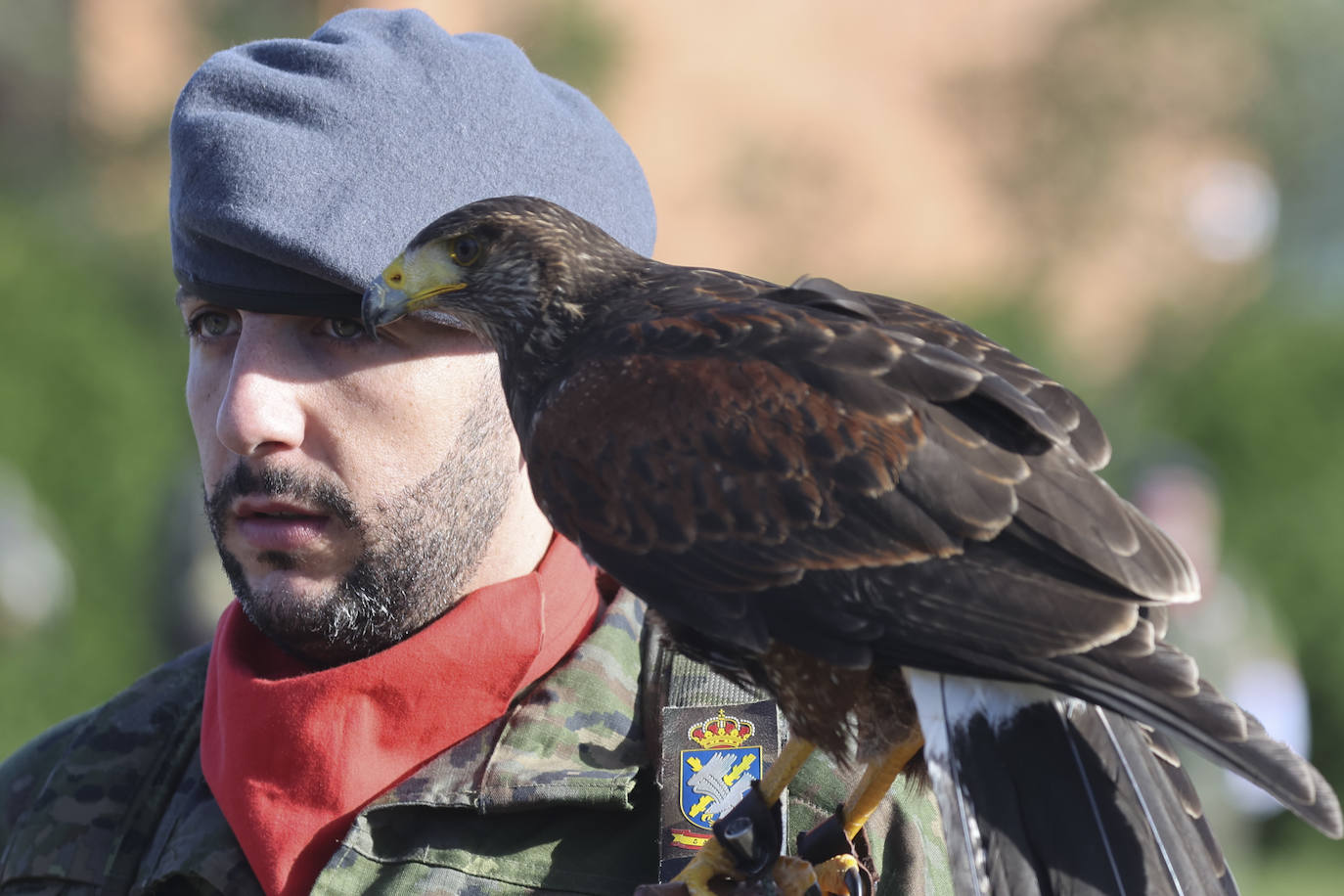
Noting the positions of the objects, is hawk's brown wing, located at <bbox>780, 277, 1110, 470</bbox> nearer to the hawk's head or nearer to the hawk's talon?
the hawk's head

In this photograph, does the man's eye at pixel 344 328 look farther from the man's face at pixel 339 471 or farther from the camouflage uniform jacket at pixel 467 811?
the camouflage uniform jacket at pixel 467 811

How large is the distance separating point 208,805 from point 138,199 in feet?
48.3

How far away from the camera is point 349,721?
2.97 meters

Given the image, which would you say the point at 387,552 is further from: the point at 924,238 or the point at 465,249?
the point at 924,238

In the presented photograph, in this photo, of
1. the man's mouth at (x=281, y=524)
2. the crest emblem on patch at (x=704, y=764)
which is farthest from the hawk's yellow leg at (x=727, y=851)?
the man's mouth at (x=281, y=524)

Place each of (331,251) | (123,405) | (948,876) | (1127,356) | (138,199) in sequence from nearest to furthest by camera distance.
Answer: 1. (948,876)
2. (331,251)
3. (123,405)
4. (138,199)
5. (1127,356)

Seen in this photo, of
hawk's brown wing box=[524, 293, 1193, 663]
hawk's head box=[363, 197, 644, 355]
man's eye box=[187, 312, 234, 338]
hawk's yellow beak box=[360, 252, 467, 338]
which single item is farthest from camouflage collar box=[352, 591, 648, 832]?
Result: man's eye box=[187, 312, 234, 338]

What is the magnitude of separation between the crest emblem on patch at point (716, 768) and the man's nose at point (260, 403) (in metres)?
1.06

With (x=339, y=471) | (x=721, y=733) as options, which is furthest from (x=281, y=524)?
(x=721, y=733)

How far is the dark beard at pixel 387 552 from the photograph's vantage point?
307 cm

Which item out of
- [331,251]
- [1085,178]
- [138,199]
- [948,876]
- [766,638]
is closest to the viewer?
[766,638]

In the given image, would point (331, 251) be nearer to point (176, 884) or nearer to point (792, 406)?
point (792, 406)

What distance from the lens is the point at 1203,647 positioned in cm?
844

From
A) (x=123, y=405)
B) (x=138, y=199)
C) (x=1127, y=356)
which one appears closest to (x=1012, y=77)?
(x=1127, y=356)
